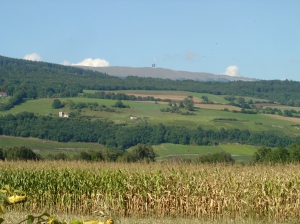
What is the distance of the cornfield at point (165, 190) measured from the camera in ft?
53.6

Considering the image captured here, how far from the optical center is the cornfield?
16.3 metres

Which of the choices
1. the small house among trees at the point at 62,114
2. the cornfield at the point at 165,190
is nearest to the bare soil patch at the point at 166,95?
the small house among trees at the point at 62,114

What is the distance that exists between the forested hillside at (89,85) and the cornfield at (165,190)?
78945mm

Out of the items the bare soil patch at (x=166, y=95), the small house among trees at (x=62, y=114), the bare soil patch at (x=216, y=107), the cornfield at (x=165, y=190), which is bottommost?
the small house among trees at (x=62, y=114)

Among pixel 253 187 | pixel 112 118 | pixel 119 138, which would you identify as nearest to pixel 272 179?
pixel 253 187

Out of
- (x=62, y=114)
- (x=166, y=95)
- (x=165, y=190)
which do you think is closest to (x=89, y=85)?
(x=166, y=95)

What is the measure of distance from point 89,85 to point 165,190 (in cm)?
10272

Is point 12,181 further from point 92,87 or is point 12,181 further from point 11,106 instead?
point 92,87

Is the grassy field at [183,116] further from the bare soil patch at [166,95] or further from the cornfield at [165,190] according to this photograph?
the cornfield at [165,190]

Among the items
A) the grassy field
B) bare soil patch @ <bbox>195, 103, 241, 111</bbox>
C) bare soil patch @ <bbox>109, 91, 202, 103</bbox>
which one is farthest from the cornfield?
bare soil patch @ <bbox>109, 91, 202, 103</bbox>

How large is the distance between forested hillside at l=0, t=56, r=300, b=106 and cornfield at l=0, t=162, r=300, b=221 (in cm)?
7895

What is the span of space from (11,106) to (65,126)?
1559 cm

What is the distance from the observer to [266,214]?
1606 centimetres

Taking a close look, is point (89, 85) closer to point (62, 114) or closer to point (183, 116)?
point (62, 114)
